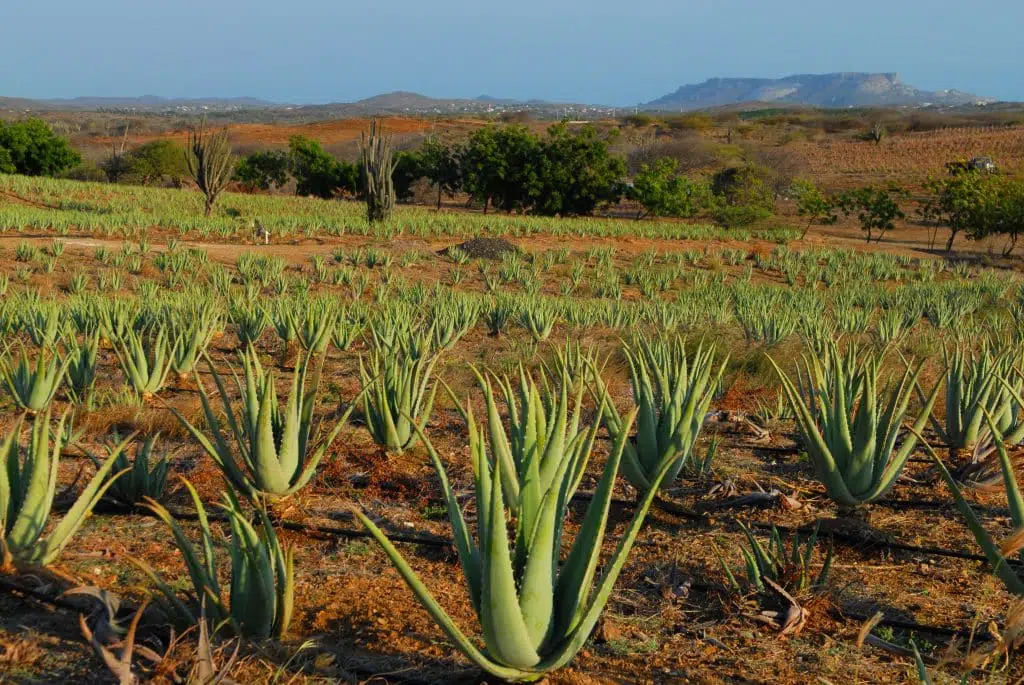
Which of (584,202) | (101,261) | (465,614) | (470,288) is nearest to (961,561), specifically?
(465,614)

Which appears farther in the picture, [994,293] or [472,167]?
[472,167]

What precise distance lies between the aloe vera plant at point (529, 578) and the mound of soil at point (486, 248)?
17.2 metres

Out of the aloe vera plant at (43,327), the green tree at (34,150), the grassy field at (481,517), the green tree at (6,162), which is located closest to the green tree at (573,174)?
the green tree at (34,150)

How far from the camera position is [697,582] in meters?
3.44

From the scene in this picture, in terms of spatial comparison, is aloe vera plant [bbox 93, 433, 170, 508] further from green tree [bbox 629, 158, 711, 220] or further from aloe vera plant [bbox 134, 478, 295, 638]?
green tree [bbox 629, 158, 711, 220]

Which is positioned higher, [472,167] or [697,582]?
[472,167]

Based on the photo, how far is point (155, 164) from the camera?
46.4m

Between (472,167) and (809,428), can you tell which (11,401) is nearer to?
(809,428)

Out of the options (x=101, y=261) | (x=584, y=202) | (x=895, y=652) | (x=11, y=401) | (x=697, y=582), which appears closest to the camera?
(x=895, y=652)

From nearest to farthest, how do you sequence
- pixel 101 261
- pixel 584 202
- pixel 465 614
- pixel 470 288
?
pixel 465 614 → pixel 101 261 → pixel 470 288 → pixel 584 202

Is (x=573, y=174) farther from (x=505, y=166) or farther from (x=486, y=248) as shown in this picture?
(x=486, y=248)

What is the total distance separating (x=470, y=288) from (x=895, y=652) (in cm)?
1391

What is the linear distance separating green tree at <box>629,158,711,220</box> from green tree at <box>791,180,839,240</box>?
3.97 meters

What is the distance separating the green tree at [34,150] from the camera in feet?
135
